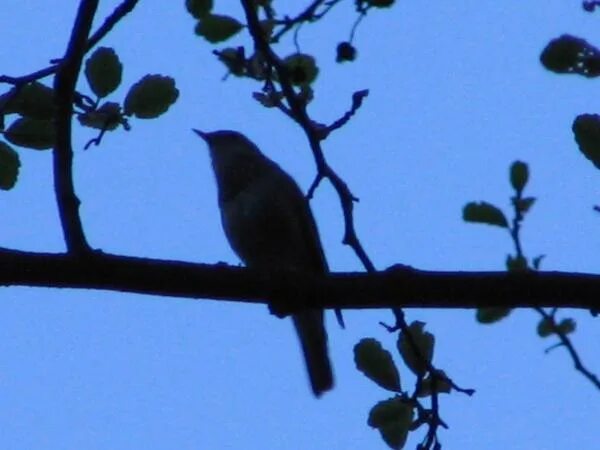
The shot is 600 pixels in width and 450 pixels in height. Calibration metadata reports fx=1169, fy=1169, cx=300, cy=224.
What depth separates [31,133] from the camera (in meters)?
3.18

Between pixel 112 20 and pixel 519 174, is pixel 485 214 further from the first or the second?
pixel 112 20

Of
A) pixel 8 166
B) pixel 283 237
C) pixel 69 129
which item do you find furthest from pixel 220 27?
pixel 283 237

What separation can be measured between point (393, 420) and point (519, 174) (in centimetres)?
81

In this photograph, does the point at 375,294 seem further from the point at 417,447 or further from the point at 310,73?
the point at 310,73

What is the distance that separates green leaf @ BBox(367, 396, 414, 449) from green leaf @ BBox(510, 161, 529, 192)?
2.36 ft

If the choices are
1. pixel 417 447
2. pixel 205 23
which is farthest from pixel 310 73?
pixel 417 447

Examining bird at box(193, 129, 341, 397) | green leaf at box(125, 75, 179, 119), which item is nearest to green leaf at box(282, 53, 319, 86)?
green leaf at box(125, 75, 179, 119)

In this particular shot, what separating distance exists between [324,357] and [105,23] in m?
3.09

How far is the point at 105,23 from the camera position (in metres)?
3.20

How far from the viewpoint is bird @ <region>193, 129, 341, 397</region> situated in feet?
19.5

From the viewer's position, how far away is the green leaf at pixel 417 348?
11.3 feet

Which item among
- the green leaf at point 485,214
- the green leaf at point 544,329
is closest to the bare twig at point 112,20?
the green leaf at point 485,214

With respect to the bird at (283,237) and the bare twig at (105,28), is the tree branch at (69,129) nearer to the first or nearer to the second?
the bare twig at (105,28)

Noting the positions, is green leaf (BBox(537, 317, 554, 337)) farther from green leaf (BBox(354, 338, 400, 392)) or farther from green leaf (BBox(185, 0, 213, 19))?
green leaf (BBox(185, 0, 213, 19))
